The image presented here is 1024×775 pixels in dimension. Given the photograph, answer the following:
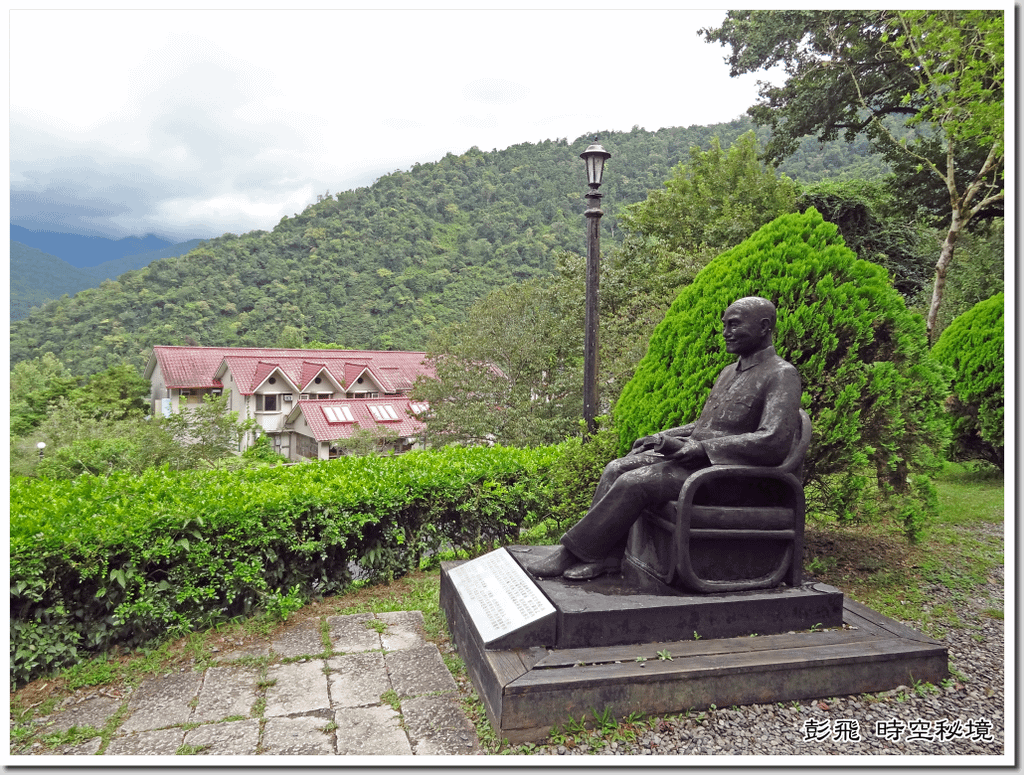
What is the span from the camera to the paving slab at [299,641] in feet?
10.7

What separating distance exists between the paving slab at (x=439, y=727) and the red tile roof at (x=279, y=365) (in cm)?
2122

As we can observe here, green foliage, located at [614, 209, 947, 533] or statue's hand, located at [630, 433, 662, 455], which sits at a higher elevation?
green foliage, located at [614, 209, 947, 533]

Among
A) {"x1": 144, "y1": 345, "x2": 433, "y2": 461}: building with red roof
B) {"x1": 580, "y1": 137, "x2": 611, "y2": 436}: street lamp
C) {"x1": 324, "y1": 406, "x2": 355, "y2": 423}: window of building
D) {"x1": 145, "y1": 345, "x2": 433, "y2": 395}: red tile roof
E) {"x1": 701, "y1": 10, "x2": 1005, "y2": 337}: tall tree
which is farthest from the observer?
{"x1": 145, "y1": 345, "x2": 433, "y2": 395}: red tile roof

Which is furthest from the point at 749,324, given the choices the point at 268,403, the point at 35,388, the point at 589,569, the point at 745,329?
the point at 35,388

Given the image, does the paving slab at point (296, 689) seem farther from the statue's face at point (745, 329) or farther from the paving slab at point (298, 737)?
the statue's face at point (745, 329)

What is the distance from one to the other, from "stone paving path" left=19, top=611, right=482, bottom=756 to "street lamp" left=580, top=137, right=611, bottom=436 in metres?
3.04

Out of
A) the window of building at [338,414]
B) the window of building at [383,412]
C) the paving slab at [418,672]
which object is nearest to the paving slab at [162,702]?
the paving slab at [418,672]

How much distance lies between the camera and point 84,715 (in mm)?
2652

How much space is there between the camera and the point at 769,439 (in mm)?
2945

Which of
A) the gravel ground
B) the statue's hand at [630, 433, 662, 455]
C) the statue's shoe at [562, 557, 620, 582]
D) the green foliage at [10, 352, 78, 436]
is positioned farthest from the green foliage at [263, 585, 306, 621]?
the green foliage at [10, 352, 78, 436]

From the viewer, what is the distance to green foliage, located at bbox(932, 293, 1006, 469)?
7387mm

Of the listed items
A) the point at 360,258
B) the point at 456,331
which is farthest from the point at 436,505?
the point at 360,258

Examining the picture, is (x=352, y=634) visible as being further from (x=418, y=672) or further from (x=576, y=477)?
(x=576, y=477)

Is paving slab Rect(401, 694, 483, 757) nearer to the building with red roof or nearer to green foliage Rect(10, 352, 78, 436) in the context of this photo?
the building with red roof
